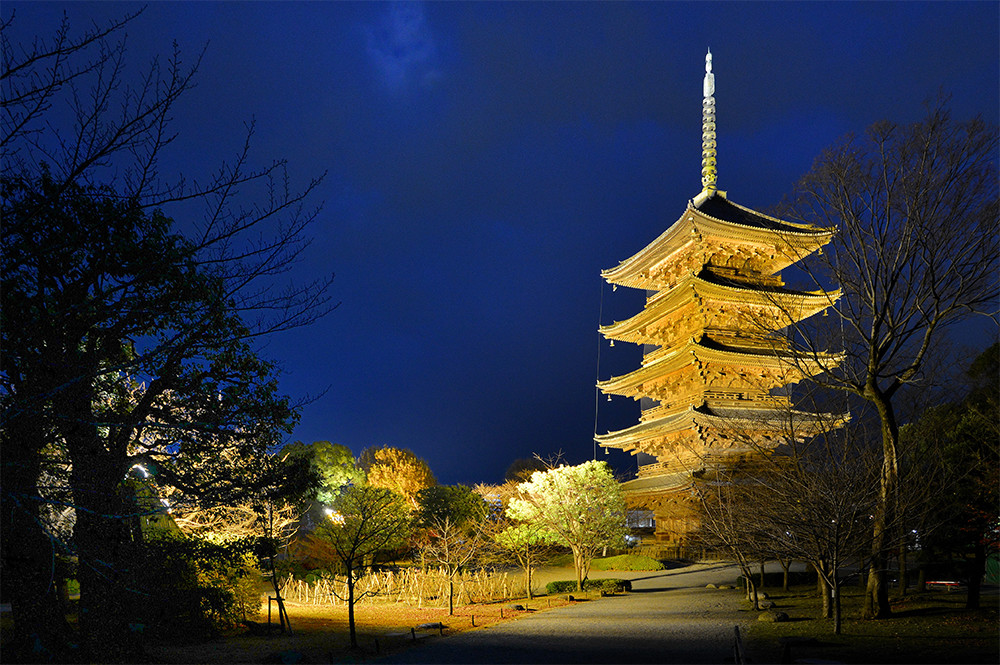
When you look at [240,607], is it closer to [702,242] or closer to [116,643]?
[116,643]

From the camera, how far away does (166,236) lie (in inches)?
381

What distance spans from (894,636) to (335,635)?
9.99 m

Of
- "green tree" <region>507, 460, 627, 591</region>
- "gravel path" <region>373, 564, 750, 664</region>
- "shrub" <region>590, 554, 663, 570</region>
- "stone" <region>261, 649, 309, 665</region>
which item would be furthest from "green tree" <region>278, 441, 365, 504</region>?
"stone" <region>261, 649, 309, 665</region>

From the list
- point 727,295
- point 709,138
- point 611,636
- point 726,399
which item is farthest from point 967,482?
point 709,138

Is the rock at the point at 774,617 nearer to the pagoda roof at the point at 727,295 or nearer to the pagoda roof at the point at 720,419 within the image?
the pagoda roof at the point at 720,419

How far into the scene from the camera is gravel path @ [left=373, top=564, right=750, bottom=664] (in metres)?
10.3

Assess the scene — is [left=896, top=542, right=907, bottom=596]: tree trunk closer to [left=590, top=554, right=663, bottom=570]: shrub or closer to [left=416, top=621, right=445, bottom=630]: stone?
[left=416, top=621, right=445, bottom=630]: stone

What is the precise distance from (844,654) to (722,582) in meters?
12.3

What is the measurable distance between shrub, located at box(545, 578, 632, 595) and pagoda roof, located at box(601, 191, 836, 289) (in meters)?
14.1

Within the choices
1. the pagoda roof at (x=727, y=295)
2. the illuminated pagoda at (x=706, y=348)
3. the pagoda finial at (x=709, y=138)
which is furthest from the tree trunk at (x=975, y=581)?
the pagoda finial at (x=709, y=138)

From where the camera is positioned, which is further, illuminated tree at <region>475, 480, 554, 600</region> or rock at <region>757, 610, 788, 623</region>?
illuminated tree at <region>475, 480, 554, 600</region>

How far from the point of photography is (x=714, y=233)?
1123 inches

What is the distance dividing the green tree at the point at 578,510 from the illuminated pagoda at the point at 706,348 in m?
4.56

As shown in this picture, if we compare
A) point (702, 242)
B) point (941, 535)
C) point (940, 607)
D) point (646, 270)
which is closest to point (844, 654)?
point (940, 607)
